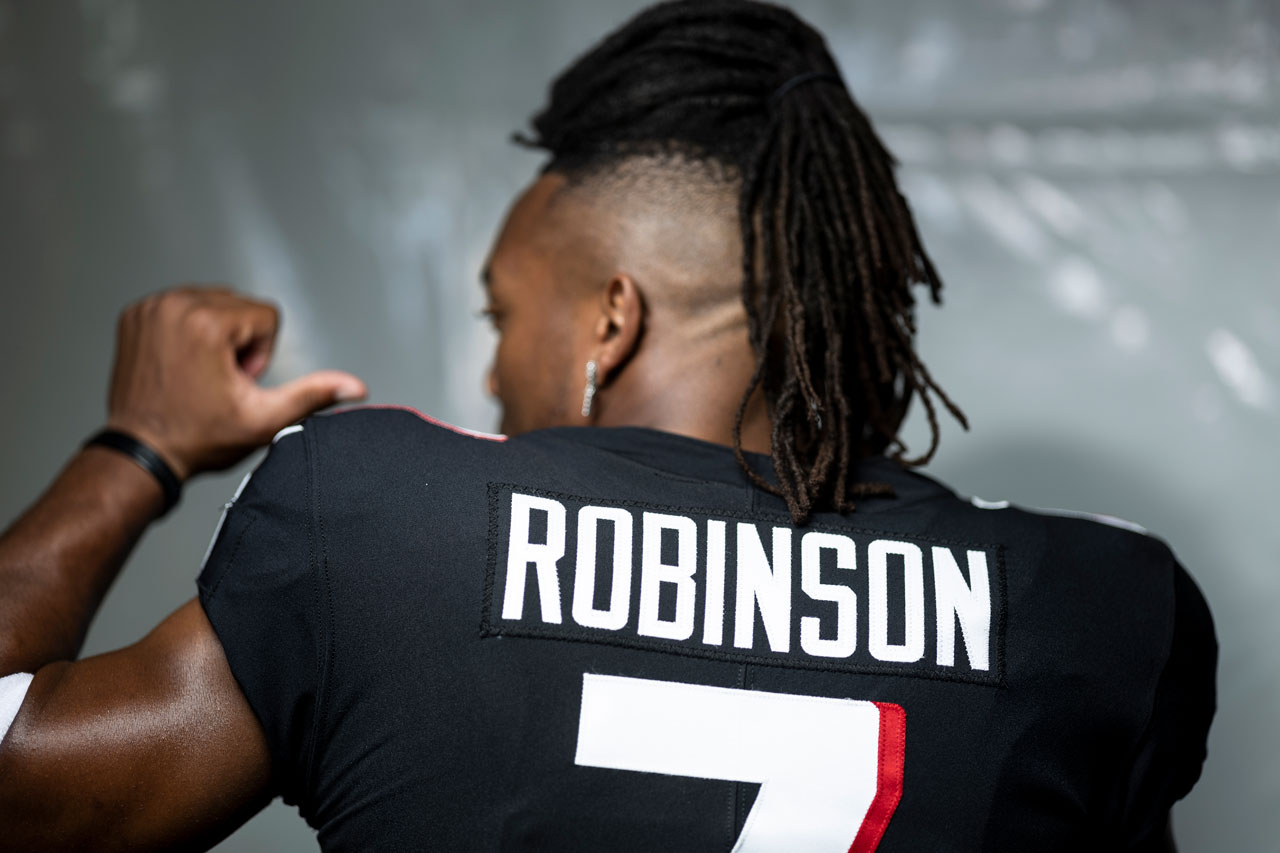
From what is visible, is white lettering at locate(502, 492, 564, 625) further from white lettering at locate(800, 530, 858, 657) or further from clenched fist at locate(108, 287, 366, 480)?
clenched fist at locate(108, 287, 366, 480)

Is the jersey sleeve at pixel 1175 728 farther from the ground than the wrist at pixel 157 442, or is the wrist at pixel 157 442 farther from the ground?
the wrist at pixel 157 442

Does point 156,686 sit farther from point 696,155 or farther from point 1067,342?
point 1067,342

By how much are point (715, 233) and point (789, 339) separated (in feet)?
0.42

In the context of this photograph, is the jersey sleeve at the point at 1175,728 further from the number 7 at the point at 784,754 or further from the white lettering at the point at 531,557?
the white lettering at the point at 531,557

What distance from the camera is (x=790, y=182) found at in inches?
38.9

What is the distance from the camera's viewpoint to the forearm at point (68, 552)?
0.82 meters

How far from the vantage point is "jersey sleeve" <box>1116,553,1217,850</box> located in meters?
0.83

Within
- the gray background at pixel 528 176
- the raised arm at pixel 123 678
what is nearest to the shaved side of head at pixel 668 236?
the raised arm at pixel 123 678

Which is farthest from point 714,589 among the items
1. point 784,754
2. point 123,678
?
point 123,678

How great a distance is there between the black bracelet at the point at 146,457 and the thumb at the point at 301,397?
0.09 meters

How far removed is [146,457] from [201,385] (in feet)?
0.28

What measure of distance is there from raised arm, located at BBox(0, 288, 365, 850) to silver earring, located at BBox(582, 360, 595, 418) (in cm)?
28

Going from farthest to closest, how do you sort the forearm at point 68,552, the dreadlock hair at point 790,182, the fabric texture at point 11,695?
1. the dreadlock hair at point 790,182
2. the forearm at point 68,552
3. the fabric texture at point 11,695

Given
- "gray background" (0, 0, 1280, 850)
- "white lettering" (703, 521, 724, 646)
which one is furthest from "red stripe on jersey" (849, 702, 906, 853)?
"gray background" (0, 0, 1280, 850)
